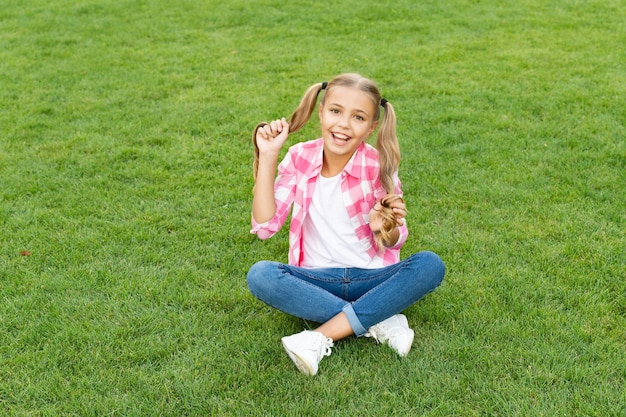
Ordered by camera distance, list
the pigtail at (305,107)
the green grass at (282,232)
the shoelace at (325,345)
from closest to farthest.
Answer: the green grass at (282,232)
the shoelace at (325,345)
the pigtail at (305,107)

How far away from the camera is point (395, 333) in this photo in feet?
10.9

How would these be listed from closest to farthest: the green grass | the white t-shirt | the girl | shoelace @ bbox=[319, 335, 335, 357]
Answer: the green grass → shoelace @ bbox=[319, 335, 335, 357] → the girl → the white t-shirt

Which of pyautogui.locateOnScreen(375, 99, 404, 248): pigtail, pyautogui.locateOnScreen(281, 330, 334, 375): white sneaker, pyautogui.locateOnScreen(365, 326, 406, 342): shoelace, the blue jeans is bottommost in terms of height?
pyautogui.locateOnScreen(365, 326, 406, 342): shoelace

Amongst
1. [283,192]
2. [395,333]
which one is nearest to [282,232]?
[283,192]

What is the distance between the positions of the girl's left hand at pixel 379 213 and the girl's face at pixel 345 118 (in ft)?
1.06

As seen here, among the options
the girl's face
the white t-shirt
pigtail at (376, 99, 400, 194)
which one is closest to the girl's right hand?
the girl's face

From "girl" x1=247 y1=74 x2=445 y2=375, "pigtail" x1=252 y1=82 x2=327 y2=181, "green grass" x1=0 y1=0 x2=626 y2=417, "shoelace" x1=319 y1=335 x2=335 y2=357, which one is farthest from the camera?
"pigtail" x1=252 y1=82 x2=327 y2=181

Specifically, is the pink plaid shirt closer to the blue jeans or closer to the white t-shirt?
the white t-shirt

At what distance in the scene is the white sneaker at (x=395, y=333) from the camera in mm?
3271

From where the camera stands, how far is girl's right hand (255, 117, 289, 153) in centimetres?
329

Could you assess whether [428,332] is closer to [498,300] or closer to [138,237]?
[498,300]

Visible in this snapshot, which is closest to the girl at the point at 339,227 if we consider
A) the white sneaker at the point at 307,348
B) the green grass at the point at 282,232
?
the white sneaker at the point at 307,348

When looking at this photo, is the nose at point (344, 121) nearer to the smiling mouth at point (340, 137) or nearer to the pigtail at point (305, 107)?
the smiling mouth at point (340, 137)

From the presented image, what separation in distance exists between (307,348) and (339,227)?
67 cm
